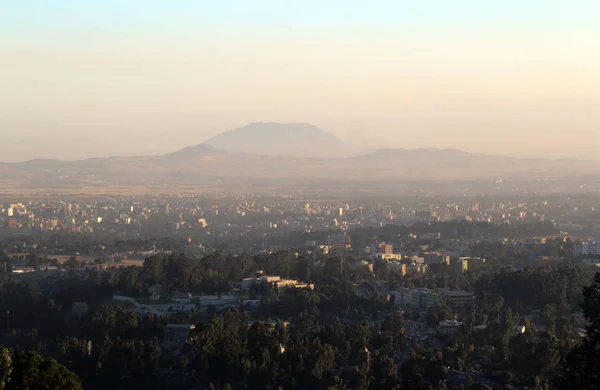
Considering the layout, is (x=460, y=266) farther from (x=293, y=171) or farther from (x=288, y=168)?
(x=288, y=168)

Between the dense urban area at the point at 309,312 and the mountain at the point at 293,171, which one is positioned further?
the mountain at the point at 293,171

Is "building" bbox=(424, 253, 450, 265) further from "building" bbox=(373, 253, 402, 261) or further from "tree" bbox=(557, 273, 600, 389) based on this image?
"tree" bbox=(557, 273, 600, 389)

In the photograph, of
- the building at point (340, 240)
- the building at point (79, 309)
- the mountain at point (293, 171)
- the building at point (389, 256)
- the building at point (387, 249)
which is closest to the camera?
the building at point (79, 309)

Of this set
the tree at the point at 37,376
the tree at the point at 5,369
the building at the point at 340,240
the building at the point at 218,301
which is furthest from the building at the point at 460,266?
the tree at the point at 5,369

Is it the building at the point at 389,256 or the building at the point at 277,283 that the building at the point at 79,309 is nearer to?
the building at the point at 277,283

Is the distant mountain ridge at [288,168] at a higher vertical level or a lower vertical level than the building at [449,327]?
higher
